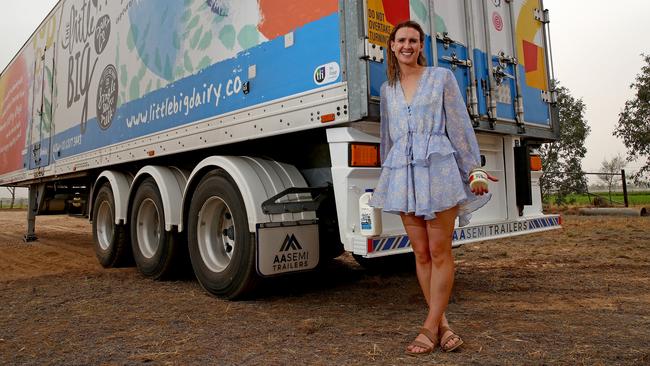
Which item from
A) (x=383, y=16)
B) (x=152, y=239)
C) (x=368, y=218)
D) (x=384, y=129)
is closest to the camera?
(x=384, y=129)

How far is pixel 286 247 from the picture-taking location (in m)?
3.43

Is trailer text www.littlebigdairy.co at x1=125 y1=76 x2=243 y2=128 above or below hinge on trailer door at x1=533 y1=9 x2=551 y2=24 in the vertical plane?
below

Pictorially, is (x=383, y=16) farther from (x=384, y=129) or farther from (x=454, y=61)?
(x=384, y=129)

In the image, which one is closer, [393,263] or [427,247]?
[427,247]

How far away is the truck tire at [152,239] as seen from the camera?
4.71 metres

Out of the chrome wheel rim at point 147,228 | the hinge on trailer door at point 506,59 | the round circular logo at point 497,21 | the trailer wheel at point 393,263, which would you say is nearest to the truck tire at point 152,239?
the chrome wheel rim at point 147,228

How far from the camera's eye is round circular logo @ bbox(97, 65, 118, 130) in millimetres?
5762

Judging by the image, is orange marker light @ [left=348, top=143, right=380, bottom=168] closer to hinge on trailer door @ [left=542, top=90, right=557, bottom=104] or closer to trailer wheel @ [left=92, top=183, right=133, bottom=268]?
hinge on trailer door @ [left=542, top=90, right=557, bottom=104]

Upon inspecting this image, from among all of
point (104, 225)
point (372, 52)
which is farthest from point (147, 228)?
point (372, 52)

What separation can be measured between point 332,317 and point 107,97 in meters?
4.32

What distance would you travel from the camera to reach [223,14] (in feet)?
13.1

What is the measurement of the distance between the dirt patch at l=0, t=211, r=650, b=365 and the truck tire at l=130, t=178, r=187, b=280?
161mm

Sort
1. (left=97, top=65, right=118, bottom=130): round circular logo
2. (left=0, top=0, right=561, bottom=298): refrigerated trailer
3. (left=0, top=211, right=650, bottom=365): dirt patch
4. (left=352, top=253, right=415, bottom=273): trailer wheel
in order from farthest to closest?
(left=97, top=65, right=118, bottom=130): round circular logo → (left=352, top=253, right=415, bottom=273): trailer wheel → (left=0, top=0, right=561, bottom=298): refrigerated trailer → (left=0, top=211, right=650, bottom=365): dirt patch

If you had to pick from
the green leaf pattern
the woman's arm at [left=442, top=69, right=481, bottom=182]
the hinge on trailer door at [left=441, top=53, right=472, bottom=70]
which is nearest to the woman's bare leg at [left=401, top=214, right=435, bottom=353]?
the woman's arm at [left=442, top=69, right=481, bottom=182]
